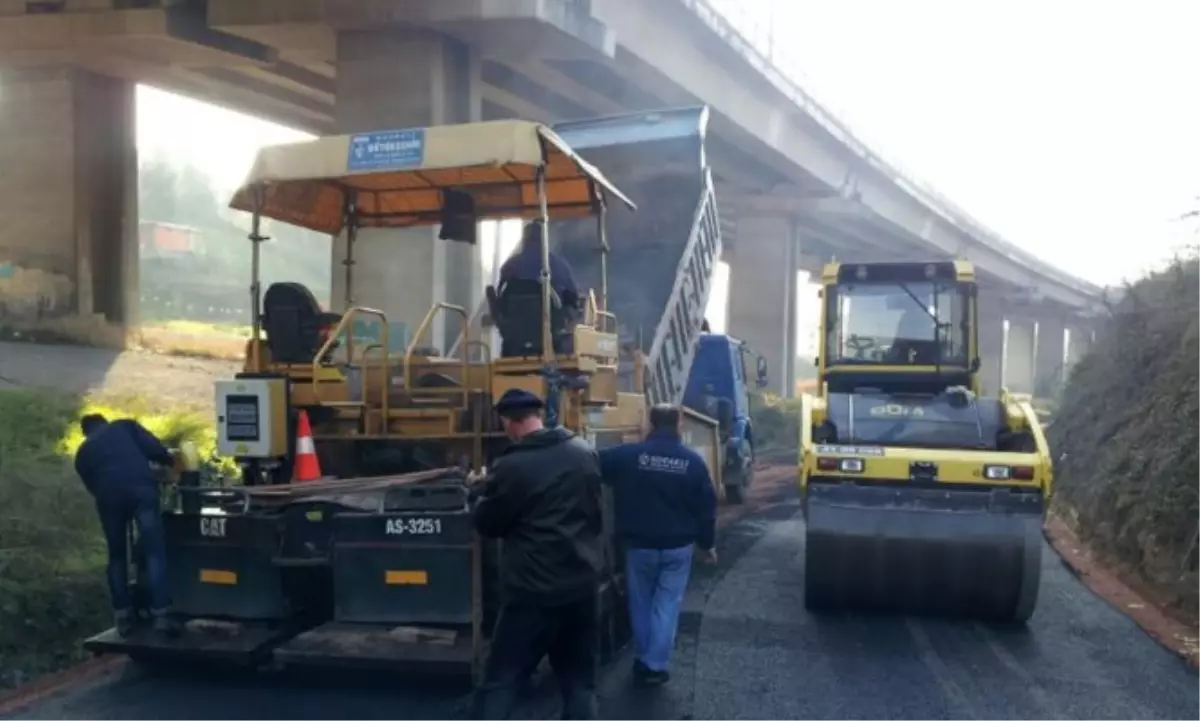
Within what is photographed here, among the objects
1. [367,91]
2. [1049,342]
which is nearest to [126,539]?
[367,91]

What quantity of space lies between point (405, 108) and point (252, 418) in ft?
32.0

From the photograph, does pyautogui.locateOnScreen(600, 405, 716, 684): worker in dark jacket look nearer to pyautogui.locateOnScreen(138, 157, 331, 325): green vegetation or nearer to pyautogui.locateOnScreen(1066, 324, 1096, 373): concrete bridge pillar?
pyautogui.locateOnScreen(1066, 324, 1096, 373): concrete bridge pillar

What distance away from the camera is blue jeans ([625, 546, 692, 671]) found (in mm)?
6543

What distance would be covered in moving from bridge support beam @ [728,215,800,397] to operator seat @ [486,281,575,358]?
28270 mm

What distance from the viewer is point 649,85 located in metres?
20.4

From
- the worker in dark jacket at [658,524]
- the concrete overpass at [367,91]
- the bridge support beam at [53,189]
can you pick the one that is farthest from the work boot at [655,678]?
the bridge support beam at [53,189]

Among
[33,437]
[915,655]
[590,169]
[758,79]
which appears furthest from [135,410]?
[758,79]

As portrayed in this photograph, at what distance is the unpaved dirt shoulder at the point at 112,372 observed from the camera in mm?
16016

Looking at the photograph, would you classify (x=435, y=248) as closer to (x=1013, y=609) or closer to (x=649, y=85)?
(x=649, y=85)

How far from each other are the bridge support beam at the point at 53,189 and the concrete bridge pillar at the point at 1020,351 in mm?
62349

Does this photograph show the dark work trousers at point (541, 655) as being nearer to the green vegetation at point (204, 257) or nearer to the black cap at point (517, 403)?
the black cap at point (517, 403)

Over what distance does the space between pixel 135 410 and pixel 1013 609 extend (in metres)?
10.3

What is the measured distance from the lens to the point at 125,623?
6.65 metres

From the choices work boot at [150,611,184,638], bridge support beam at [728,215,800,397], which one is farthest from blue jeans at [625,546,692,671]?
bridge support beam at [728,215,800,397]
